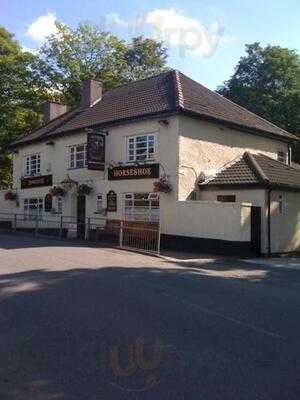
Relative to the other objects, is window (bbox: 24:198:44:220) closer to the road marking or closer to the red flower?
the red flower

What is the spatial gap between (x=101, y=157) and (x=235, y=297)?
1689cm

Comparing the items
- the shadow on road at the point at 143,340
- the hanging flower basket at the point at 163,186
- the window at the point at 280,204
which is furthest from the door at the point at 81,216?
the shadow on road at the point at 143,340

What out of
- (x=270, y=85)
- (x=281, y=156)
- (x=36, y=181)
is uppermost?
(x=270, y=85)

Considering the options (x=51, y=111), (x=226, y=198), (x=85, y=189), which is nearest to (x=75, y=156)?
(x=85, y=189)

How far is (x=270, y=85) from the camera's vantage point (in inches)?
1775

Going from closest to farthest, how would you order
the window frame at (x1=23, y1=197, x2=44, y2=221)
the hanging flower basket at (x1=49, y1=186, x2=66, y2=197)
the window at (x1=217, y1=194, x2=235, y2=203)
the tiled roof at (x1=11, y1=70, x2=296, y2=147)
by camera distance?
the window at (x1=217, y1=194, x2=235, y2=203), the tiled roof at (x1=11, y1=70, x2=296, y2=147), the hanging flower basket at (x1=49, y1=186, x2=66, y2=197), the window frame at (x1=23, y1=197, x2=44, y2=221)

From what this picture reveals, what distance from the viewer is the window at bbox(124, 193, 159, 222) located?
2481 centimetres

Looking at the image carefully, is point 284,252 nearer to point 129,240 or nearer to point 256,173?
point 256,173

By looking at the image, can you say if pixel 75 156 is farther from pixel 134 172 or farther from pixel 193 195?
pixel 193 195

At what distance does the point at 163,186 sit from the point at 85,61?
28.5 m

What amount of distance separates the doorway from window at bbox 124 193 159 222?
2958mm

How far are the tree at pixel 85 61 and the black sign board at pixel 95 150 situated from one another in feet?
67.4

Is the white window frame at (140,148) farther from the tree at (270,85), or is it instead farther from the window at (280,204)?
the tree at (270,85)

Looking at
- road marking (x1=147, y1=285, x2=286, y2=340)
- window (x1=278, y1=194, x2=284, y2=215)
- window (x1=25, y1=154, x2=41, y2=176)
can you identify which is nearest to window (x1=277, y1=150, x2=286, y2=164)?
window (x1=278, y1=194, x2=284, y2=215)
